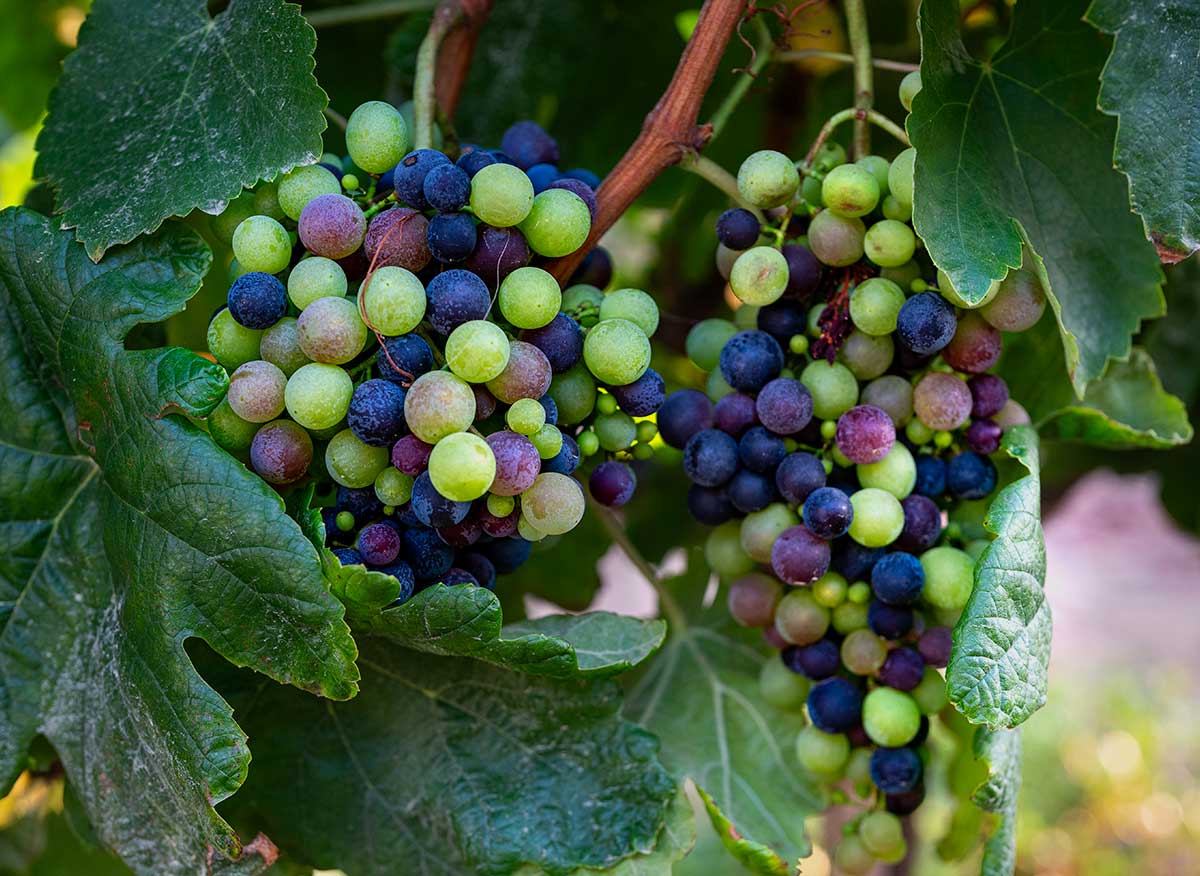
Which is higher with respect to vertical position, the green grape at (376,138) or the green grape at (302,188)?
the green grape at (376,138)

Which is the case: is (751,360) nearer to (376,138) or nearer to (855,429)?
(855,429)

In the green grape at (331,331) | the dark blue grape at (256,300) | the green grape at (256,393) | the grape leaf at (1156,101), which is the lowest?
the green grape at (256,393)

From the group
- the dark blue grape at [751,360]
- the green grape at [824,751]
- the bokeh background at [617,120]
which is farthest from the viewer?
the bokeh background at [617,120]

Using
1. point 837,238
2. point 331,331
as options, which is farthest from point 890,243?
point 331,331

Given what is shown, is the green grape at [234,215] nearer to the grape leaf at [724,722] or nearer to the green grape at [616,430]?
the green grape at [616,430]

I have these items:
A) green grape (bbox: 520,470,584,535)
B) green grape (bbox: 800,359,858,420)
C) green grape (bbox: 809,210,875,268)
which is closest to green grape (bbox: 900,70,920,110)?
green grape (bbox: 809,210,875,268)

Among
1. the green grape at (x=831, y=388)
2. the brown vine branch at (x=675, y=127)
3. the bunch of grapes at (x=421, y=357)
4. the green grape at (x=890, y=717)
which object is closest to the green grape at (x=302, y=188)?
the bunch of grapes at (x=421, y=357)
